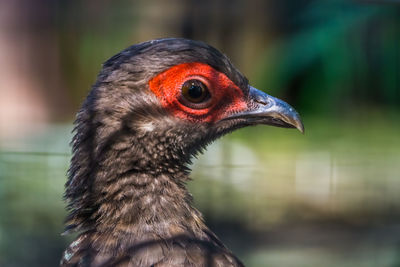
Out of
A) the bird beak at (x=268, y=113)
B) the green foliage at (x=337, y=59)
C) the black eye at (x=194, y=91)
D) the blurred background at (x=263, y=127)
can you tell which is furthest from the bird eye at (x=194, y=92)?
the green foliage at (x=337, y=59)

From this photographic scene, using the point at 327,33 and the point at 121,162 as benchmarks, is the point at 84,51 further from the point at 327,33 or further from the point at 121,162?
the point at 121,162

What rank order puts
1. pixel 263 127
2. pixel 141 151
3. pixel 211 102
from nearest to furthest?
pixel 141 151 < pixel 211 102 < pixel 263 127

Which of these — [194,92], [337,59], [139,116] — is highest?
[337,59]

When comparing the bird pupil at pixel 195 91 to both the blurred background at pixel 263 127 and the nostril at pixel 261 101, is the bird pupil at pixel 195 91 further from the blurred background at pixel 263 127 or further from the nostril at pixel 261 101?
the blurred background at pixel 263 127

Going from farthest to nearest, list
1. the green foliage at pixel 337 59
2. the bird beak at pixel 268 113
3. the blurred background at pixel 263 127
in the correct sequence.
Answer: the green foliage at pixel 337 59 → the blurred background at pixel 263 127 → the bird beak at pixel 268 113

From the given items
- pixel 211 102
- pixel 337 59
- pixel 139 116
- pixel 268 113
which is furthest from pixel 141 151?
pixel 337 59

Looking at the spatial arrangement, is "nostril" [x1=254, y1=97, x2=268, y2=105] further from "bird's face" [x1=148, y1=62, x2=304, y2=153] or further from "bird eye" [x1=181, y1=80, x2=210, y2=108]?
"bird eye" [x1=181, y1=80, x2=210, y2=108]

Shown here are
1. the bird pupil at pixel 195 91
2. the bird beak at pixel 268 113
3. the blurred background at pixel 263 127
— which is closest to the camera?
the bird pupil at pixel 195 91

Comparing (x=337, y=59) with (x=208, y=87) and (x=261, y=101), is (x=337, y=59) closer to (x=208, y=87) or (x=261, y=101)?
(x=261, y=101)
